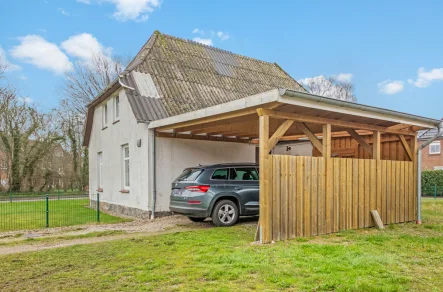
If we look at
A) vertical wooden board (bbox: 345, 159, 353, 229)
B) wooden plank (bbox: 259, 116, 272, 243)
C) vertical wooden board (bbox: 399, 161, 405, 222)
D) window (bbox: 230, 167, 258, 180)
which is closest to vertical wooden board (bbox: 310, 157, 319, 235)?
vertical wooden board (bbox: 345, 159, 353, 229)

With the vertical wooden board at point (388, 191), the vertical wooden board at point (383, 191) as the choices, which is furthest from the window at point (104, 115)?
the vertical wooden board at point (388, 191)

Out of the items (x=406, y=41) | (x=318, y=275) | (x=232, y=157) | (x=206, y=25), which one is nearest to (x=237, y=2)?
(x=206, y=25)

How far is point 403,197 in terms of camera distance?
32.6 feet

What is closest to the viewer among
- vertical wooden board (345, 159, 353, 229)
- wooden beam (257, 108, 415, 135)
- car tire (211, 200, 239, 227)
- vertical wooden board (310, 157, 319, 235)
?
wooden beam (257, 108, 415, 135)

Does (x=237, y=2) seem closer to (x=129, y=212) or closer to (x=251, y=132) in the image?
(x=251, y=132)

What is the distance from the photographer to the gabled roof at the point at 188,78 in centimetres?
1194

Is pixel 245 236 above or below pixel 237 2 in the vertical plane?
below

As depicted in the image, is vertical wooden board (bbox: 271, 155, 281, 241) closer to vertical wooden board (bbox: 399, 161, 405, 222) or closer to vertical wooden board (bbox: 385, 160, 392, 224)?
vertical wooden board (bbox: 385, 160, 392, 224)

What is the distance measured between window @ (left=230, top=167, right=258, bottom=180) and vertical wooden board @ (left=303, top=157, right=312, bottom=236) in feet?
7.45

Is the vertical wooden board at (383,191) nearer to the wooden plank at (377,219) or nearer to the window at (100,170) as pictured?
the wooden plank at (377,219)

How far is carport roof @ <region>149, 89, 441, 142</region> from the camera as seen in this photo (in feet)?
21.9

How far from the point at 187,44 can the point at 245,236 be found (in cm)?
1180

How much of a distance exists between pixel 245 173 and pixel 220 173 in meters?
0.80

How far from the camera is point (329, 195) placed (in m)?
7.86
